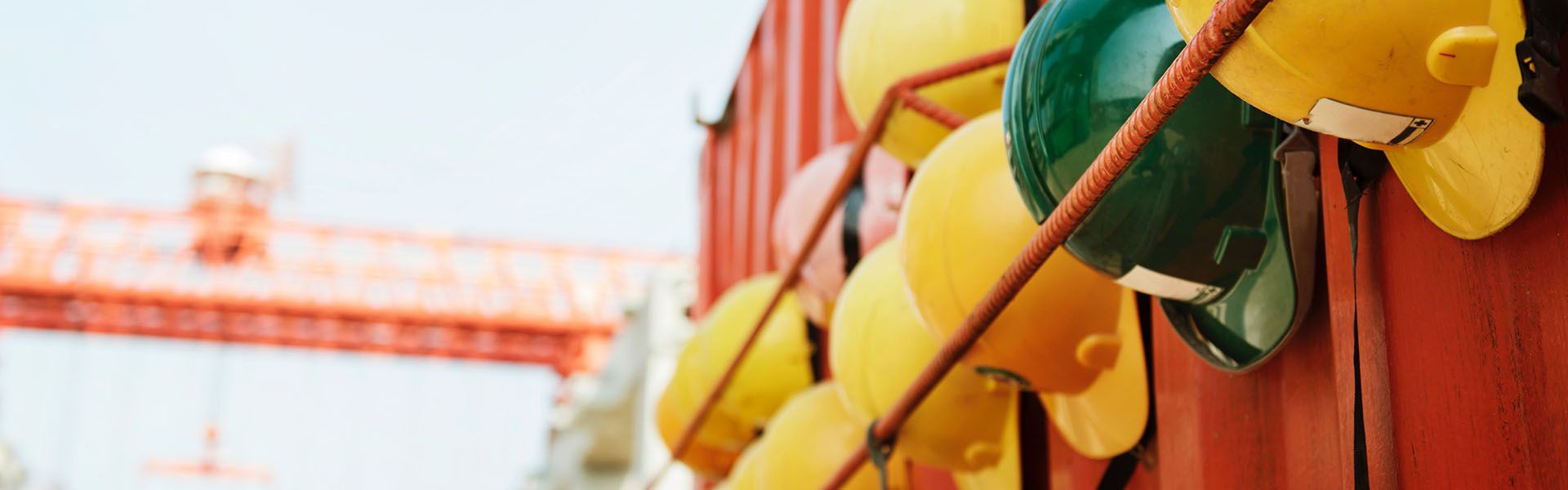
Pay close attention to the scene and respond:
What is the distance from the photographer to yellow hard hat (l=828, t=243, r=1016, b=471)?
7.36ft

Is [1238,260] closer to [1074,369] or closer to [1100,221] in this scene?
[1100,221]

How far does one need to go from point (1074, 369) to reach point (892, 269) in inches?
18.0

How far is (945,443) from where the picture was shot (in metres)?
2.29

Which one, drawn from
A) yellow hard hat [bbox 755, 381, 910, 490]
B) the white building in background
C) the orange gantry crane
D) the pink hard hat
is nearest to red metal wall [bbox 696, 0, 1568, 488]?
yellow hard hat [bbox 755, 381, 910, 490]

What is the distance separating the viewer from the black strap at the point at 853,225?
2947mm

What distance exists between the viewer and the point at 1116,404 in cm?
195

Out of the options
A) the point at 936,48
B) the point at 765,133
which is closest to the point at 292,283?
the point at 765,133

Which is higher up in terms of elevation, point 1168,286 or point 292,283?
point 1168,286

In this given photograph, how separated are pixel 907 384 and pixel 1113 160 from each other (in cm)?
102

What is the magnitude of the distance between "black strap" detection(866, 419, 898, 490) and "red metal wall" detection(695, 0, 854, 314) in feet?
6.43

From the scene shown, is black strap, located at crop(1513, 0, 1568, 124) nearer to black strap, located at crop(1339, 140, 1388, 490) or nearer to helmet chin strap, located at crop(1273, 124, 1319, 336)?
black strap, located at crop(1339, 140, 1388, 490)

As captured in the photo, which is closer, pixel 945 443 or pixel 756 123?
pixel 945 443

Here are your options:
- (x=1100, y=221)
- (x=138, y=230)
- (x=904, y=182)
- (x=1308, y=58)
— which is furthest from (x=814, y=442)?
(x=138, y=230)

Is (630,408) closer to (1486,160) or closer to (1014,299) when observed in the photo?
(1014,299)
